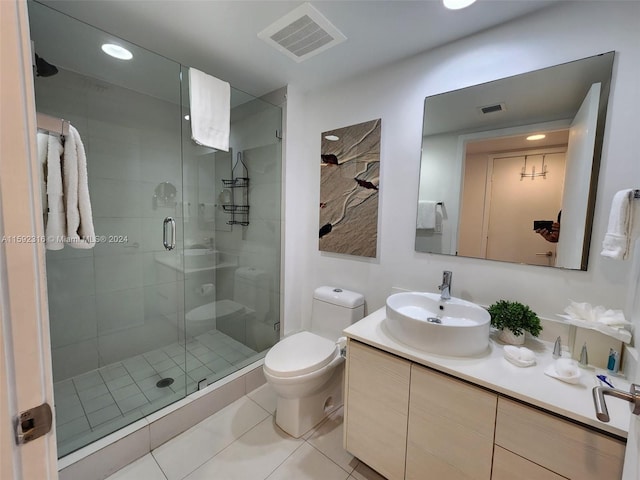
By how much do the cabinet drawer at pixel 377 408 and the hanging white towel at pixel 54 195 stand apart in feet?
4.34

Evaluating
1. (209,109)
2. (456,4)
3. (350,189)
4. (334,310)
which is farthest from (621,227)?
(209,109)

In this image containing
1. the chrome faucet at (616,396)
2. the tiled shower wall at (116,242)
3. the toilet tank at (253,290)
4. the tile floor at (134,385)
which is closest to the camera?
the chrome faucet at (616,396)

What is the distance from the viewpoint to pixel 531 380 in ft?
3.27

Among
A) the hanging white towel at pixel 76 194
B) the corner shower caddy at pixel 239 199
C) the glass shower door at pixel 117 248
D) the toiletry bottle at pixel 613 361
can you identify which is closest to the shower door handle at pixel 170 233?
the glass shower door at pixel 117 248

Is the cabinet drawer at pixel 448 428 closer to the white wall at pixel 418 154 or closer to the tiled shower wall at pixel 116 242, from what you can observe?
the white wall at pixel 418 154

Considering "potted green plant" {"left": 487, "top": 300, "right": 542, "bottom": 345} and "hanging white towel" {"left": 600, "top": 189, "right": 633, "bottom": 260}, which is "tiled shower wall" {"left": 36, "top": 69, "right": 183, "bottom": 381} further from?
"hanging white towel" {"left": 600, "top": 189, "right": 633, "bottom": 260}

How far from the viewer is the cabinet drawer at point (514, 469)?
2.93 ft

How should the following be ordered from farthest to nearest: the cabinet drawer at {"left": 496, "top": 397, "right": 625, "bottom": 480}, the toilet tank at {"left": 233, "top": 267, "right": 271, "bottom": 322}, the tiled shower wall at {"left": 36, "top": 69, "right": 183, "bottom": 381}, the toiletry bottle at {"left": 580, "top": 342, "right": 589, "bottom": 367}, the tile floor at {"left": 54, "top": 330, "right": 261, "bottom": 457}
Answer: the toilet tank at {"left": 233, "top": 267, "right": 271, "bottom": 322}
the tiled shower wall at {"left": 36, "top": 69, "right": 183, "bottom": 381}
the tile floor at {"left": 54, "top": 330, "right": 261, "bottom": 457}
the toiletry bottle at {"left": 580, "top": 342, "right": 589, "bottom": 367}
the cabinet drawer at {"left": 496, "top": 397, "right": 625, "bottom": 480}

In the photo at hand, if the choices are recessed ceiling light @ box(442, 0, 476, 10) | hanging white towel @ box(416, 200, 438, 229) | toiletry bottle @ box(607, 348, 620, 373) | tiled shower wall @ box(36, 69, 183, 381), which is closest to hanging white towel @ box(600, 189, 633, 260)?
toiletry bottle @ box(607, 348, 620, 373)

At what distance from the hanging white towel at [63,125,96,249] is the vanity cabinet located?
127 cm

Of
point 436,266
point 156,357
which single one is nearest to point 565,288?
point 436,266

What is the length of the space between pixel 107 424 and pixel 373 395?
1.48m

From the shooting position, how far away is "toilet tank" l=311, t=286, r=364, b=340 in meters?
1.91

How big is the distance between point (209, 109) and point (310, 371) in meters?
1.80
